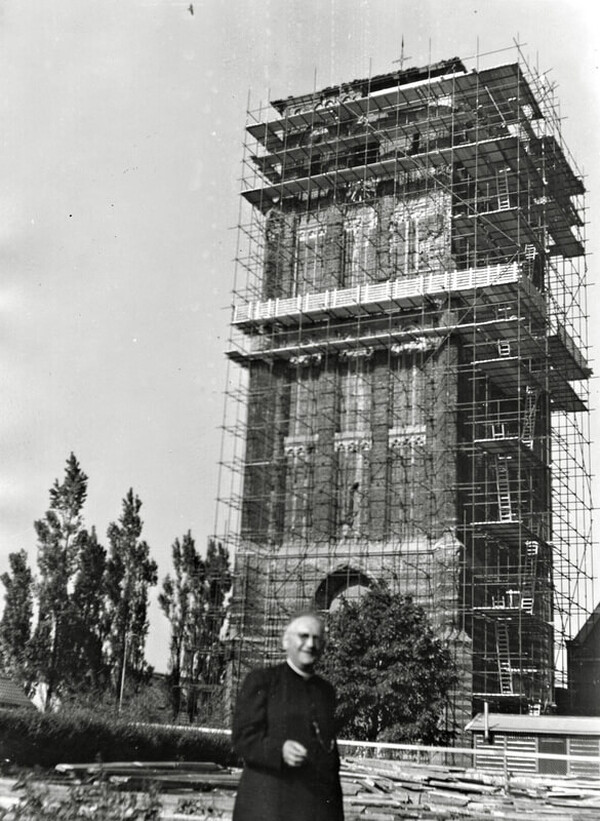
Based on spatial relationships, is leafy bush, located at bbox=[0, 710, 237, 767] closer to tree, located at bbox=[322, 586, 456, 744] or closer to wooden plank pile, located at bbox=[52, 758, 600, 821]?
wooden plank pile, located at bbox=[52, 758, 600, 821]

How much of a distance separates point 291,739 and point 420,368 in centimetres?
3330

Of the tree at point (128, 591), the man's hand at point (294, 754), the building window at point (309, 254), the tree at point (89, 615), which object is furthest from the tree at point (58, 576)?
the man's hand at point (294, 754)

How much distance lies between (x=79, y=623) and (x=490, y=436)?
55.0ft

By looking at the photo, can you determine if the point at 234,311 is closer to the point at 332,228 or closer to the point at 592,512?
the point at 332,228

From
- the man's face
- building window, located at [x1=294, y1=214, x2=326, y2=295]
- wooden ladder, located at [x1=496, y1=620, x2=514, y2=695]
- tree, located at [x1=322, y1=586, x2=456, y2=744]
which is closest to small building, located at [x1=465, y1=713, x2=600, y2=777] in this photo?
tree, located at [x1=322, y1=586, x2=456, y2=744]

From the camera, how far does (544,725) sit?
1005 inches

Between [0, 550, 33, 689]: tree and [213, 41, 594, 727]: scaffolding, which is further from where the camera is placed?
[213, 41, 594, 727]: scaffolding

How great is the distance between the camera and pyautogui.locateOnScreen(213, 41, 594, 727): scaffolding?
34875 mm

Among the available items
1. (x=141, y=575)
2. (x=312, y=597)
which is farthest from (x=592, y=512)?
(x=141, y=575)

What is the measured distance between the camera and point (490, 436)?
37.8 meters

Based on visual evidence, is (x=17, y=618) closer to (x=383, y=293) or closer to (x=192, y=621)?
(x=192, y=621)

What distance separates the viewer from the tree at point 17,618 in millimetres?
25453

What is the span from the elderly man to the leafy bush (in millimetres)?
6492

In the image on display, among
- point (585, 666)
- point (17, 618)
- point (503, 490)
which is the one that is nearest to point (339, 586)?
point (503, 490)
